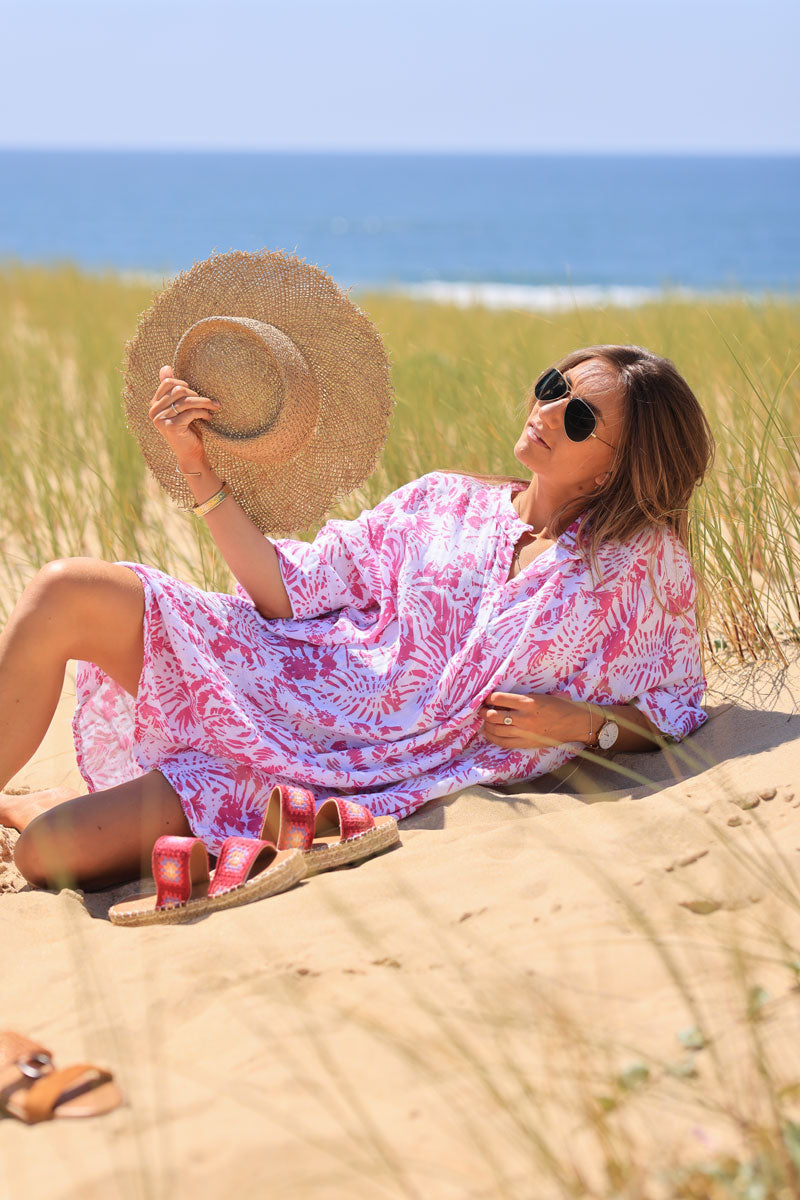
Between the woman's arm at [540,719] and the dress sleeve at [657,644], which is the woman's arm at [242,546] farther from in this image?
the dress sleeve at [657,644]

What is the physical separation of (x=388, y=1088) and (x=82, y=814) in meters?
1.04

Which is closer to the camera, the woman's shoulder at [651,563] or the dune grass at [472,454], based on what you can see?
the woman's shoulder at [651,563]

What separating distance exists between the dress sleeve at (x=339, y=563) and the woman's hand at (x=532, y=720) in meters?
0.36

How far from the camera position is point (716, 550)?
284cm

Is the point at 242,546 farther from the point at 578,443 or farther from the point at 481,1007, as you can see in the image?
the point at 481,1007

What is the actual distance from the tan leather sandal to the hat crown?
1.35 meters

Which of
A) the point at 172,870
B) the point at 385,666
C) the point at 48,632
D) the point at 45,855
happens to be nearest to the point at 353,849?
the point at 172,870

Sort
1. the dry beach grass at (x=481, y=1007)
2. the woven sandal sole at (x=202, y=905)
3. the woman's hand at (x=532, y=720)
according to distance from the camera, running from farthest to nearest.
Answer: the woman's hand at (x=532, y=720) < the woven sandal sole at (x=202, y=905) < the dry beach grass at (x=481, y=1007)

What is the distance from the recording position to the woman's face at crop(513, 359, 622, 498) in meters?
2.38

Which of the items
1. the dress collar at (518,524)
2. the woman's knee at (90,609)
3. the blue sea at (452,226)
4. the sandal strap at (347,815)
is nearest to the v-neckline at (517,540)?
the dress collar at (518,524)

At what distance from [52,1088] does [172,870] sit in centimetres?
58

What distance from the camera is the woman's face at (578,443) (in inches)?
93.7

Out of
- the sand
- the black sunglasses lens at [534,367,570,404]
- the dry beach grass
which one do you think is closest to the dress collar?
the black sunglasses lens at [534,367,570,404]

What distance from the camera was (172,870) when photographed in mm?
1937
